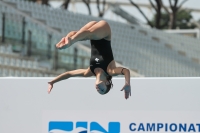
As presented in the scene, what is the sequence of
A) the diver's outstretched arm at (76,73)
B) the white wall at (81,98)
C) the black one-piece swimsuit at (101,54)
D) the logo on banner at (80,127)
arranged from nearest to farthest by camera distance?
1. the black one-piece swimsuit at (101,54)
2. the diver's outstretched arm at (76,73)
3. the white wall at (81,98)
4. the logo on banner at (80,127)

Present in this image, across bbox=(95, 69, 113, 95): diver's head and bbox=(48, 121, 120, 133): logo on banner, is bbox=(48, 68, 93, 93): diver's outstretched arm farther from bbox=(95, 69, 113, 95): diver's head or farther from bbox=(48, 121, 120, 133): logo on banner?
bbox=(48, 121, 120, 133): logo on banner

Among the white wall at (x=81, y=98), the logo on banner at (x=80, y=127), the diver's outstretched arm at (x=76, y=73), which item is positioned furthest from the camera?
the logo on banner at (x=80, y=127)

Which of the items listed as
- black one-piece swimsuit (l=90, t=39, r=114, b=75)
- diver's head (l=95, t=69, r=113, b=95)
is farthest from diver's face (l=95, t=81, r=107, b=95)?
black one-piece swimsuit (l=90, t=39, r=114, b=75)

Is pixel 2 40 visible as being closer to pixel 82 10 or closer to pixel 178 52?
pixel 178 52

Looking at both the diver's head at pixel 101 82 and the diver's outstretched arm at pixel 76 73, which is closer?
the diver's head at pixel 101 82

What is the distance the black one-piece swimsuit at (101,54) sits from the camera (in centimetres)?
654

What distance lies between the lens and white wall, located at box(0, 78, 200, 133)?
24.3 ft

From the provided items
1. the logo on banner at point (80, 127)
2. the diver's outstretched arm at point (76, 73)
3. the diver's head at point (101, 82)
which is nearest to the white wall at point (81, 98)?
the logo on banner at point (80, 127)

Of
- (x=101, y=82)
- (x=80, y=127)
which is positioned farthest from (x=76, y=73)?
(x=80, y=127)

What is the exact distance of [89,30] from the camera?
20.2 feet

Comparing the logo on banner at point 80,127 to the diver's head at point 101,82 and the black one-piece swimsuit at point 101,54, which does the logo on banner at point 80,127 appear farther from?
the black one-piece swimsuit at point 101,54

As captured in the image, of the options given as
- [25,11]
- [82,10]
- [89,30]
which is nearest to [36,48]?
[25,11]

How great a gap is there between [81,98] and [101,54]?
1.38 metres

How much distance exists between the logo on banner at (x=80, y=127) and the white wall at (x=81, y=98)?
0.17 meters
